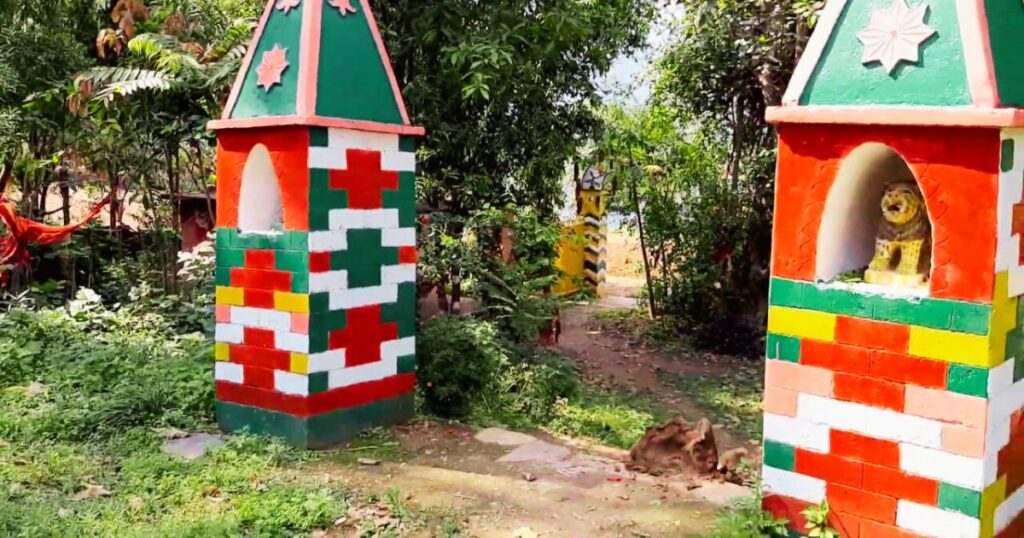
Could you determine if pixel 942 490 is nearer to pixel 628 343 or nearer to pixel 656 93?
pixel 628 343

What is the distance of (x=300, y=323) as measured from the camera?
5.05 metres

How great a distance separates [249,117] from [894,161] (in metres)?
3.48

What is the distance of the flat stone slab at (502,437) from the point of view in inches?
212

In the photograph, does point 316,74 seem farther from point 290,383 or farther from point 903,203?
point 903,203

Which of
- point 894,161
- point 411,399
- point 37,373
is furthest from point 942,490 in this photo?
point 37,373

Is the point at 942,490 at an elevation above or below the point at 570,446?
above

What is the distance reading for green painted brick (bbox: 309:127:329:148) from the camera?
502cm

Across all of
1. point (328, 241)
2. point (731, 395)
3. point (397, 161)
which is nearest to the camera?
point (328, 241)

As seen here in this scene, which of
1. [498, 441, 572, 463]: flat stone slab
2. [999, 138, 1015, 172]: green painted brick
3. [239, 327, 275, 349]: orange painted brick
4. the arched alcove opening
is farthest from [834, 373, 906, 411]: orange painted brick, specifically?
the arched alcove opening

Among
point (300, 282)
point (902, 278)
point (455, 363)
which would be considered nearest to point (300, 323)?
point (300, 282)

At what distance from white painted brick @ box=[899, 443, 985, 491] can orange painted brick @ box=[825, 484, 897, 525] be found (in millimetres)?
158

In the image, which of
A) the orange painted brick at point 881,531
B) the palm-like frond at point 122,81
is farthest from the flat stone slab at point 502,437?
the palm-like frond at point 122,81

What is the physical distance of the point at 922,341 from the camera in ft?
10.7

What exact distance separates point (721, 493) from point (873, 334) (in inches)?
51.2
